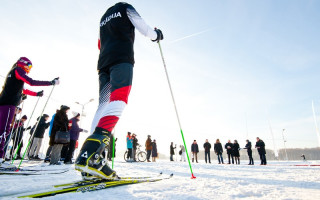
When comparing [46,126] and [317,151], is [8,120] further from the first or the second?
[317,151]

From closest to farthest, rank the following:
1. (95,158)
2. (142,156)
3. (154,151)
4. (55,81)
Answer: (95,158)
(55,81)
(142,156)
(154,151)

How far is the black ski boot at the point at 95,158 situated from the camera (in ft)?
4.77

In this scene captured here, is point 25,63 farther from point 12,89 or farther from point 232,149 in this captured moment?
point 232,149

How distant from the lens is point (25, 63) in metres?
3.51

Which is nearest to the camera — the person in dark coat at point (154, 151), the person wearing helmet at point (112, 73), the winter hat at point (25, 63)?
the person wearing helmet at point (112, 73)

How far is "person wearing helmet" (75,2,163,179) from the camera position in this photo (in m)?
1.56

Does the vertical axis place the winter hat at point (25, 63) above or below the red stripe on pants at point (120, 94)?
above

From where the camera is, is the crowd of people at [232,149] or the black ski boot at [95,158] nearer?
the black ski boot at [95,158]

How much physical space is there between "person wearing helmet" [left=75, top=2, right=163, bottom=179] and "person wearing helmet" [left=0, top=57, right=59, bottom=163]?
1898 millimetres

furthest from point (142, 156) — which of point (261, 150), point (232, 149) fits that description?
point (261, 150)

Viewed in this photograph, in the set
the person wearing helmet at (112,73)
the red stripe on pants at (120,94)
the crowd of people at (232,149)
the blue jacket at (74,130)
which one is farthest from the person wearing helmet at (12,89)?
the crowd of people at (232,149)

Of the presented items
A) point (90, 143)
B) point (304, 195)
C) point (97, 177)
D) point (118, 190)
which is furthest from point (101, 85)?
point (304, 195)

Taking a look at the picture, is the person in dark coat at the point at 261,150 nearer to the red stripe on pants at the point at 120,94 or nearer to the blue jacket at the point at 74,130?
the blue jacket at the point at 74,130

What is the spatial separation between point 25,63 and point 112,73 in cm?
264
